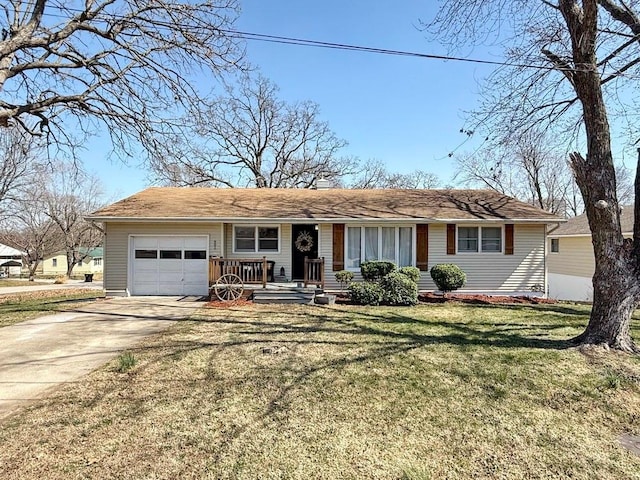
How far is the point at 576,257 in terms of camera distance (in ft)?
65.0

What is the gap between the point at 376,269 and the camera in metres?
12.1

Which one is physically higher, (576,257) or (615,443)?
(576,257)

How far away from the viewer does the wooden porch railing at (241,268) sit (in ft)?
38.2

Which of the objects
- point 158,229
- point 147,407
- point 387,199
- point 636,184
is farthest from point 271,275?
point 636,184

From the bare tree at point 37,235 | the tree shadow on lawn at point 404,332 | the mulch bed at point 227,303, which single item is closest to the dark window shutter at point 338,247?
the mulch bed at point 227,303

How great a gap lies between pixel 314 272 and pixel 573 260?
15.3 m

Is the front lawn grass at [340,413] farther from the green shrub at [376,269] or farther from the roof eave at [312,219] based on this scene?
the roof eave at [312,219]

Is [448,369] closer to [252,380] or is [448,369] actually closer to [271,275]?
[252,380]

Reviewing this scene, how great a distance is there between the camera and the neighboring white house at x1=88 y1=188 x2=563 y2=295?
12.5 m

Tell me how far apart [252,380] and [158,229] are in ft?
29.2

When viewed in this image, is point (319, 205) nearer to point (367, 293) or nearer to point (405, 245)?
point (405, 245)

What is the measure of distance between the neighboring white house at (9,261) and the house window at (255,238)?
43676 millimetres

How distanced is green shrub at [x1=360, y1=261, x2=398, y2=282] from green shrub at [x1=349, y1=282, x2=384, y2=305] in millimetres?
805

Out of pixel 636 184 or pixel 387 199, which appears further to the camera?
pixel 387 199
